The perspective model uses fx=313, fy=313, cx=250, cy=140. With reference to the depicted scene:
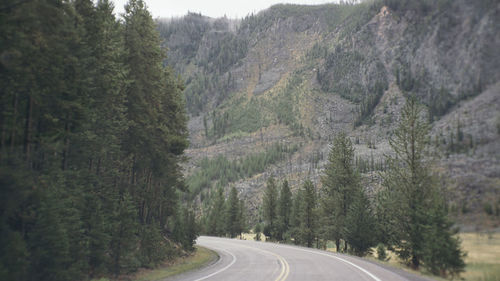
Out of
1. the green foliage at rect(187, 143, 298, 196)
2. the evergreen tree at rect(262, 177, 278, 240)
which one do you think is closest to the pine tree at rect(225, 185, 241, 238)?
the evergreen tree at rect(262, 177, 278, 240)

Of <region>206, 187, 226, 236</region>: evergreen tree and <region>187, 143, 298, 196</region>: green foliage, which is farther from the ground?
<region>187, 143, 298, 196</region>: green foliage

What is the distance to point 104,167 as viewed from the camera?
61.7 feet

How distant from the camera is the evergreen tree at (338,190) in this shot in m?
32.0

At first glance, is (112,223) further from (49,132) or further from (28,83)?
(28,83)

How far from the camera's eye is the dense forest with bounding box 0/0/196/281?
9.66 metres

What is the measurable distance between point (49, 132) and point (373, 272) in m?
14.3

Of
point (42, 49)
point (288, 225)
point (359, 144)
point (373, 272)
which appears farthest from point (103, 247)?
point (359, 144)

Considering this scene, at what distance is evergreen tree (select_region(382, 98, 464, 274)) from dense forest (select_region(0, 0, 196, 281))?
14.7 meters

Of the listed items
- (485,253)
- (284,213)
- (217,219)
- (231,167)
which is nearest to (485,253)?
(485,253)

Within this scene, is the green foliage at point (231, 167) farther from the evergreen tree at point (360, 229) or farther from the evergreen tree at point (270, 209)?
the evergreen tree at point (360, 229)

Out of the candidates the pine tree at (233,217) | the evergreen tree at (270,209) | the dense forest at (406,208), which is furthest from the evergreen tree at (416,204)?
the pine tree at (233,217)

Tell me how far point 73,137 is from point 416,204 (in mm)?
18703

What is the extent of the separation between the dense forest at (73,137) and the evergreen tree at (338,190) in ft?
57.1

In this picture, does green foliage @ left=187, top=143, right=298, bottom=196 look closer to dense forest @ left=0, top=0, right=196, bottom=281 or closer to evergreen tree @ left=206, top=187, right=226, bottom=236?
evergreen tree @ left=206, top=187, right=226, bottom=236
